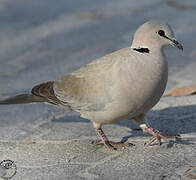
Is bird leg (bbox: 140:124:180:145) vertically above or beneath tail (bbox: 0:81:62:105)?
beneath

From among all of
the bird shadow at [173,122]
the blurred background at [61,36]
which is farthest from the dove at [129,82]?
the blurred background at [61,36]

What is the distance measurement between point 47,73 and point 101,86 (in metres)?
2.56

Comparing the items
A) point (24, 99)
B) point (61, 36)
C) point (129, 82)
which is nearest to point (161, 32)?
point (129, 82)

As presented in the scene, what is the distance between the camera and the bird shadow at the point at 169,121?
4543 millimetres

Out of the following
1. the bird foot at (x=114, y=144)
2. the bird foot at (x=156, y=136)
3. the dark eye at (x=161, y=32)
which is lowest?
the bird foot at (x=114, y=144)

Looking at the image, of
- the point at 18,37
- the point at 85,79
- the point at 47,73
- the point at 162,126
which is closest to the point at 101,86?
the point at 85,79

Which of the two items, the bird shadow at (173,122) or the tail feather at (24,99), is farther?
the tail feather at (24,99)

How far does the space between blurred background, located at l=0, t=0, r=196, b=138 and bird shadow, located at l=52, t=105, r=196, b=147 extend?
80 centimetres

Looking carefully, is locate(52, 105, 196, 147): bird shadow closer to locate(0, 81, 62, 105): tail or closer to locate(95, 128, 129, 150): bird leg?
locate(95, 128, 129, 150): bird leg

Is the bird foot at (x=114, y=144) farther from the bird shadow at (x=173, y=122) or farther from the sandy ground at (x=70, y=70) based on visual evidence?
the bird shadow at (x=173, y=122)

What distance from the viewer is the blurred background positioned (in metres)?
6.07

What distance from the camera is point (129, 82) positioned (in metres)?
3.96

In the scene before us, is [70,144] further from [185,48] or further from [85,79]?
[185,48]

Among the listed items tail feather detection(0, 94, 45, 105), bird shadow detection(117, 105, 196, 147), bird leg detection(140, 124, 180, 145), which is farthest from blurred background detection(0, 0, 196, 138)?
bird leg detection(140, 124, 180, 145)
